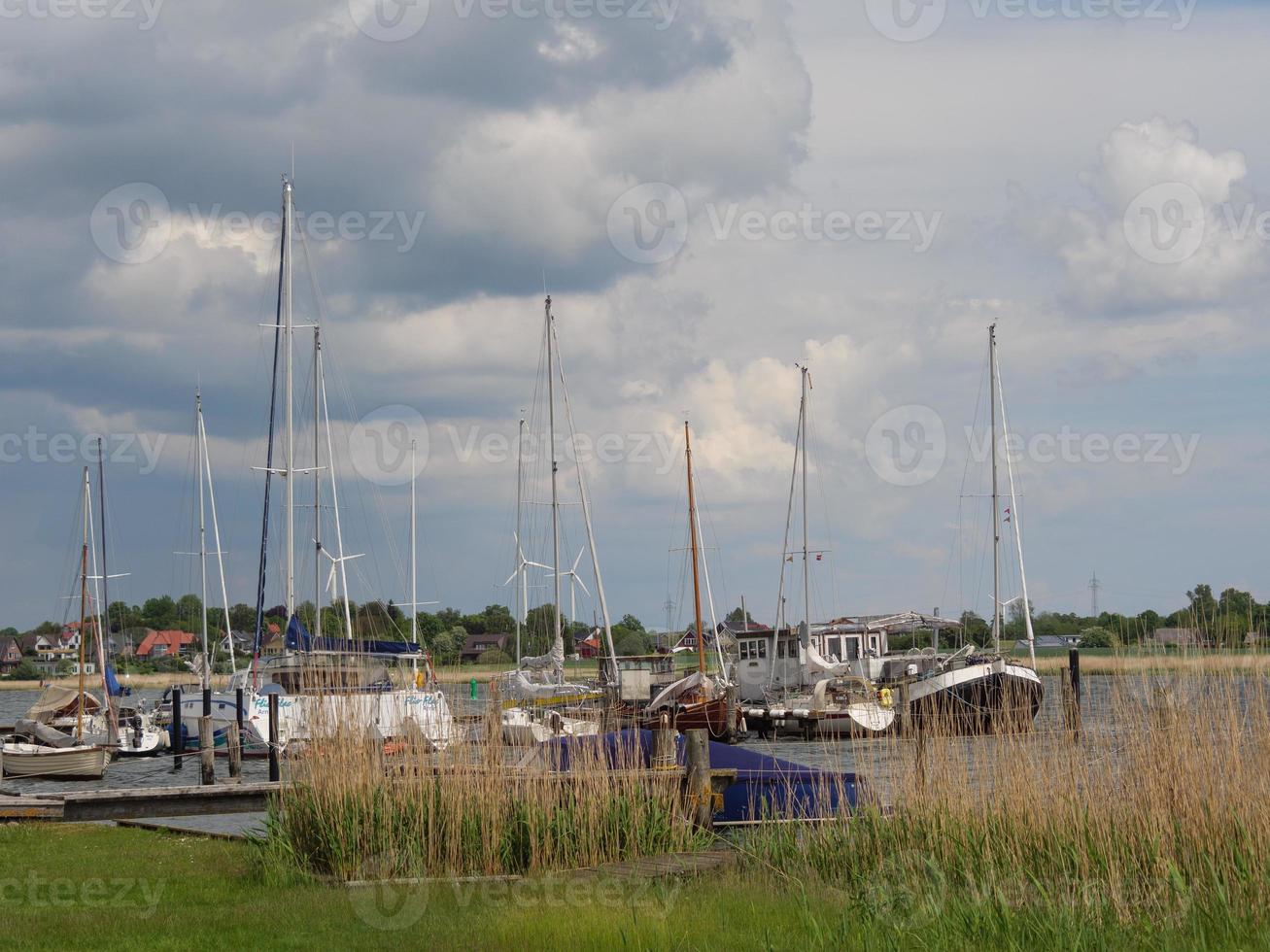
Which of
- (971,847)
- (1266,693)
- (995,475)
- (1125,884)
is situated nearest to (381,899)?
(971,847)

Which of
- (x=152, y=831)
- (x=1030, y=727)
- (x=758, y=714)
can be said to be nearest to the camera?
(x=1030, y=727)

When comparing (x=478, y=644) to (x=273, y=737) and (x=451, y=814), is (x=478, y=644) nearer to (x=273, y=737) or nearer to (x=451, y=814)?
(x=273, y=737)

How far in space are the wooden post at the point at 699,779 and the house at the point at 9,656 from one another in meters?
159

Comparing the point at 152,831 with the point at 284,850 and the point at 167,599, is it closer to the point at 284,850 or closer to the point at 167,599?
the point at 284,850

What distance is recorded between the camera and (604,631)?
5231cm

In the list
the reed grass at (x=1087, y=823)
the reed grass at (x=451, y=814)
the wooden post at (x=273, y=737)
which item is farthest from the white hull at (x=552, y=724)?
the reed grass at (x=1087, y=823)

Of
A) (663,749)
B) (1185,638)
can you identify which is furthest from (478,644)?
(1185,638)

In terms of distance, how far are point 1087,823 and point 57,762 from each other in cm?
3397

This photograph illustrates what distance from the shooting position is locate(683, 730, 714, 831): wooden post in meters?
16.1

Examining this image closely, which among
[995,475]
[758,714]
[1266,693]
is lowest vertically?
[758,714]

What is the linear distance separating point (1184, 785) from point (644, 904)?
481 centimetres

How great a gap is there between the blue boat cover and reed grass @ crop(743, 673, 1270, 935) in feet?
6.44

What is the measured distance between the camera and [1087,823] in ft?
40.7

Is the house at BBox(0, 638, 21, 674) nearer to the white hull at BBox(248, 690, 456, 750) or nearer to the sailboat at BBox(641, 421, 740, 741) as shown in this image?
the sailboat at BBox(641, 421, 740, 741)
